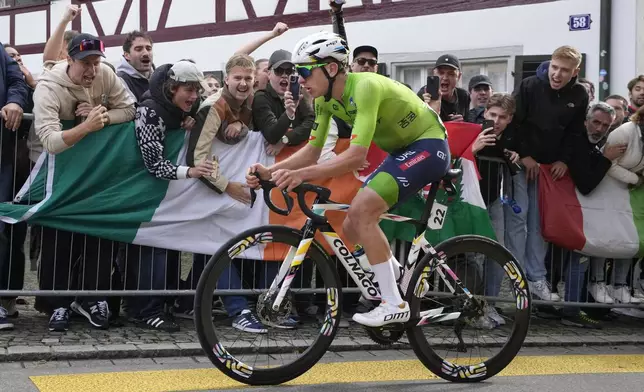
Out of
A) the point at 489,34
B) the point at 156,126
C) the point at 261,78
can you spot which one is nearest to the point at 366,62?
the point at 261,78

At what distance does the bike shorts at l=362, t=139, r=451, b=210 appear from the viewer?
18.8 feet

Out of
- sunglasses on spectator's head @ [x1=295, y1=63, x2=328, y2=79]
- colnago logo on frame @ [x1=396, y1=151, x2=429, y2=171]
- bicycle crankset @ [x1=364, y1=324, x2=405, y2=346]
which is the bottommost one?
bicycle crankset @ [x1=364, y1=324, x2=405, y2=346]

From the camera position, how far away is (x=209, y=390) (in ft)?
17.8

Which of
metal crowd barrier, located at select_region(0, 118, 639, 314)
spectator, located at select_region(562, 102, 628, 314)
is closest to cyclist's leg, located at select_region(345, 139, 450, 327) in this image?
metal crowd barrier, located at select_region(0, 118, 639, 314)

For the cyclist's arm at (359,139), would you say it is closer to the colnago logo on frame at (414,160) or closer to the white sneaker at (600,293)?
the colnago logo on frame at (414,160)

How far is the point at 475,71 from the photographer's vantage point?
16781mm

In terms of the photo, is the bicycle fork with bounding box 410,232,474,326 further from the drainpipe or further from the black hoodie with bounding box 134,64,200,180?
the drainpipe

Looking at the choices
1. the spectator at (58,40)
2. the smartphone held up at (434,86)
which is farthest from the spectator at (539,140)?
the spectator at (58,40)

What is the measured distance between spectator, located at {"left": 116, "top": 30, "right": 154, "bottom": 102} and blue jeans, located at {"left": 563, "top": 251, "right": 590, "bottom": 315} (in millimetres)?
3977

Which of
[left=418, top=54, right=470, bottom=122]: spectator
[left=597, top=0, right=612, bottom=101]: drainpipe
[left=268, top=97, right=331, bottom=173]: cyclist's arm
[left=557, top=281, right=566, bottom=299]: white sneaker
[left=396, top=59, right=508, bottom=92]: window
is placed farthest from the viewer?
[left=396, top=59, right=508, bottom=92]: window

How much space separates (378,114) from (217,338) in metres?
1.59

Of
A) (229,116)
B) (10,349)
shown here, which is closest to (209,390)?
(10,349)

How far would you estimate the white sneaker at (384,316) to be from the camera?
18.6 ft

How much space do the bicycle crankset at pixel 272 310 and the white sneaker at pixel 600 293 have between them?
13.6 feet
